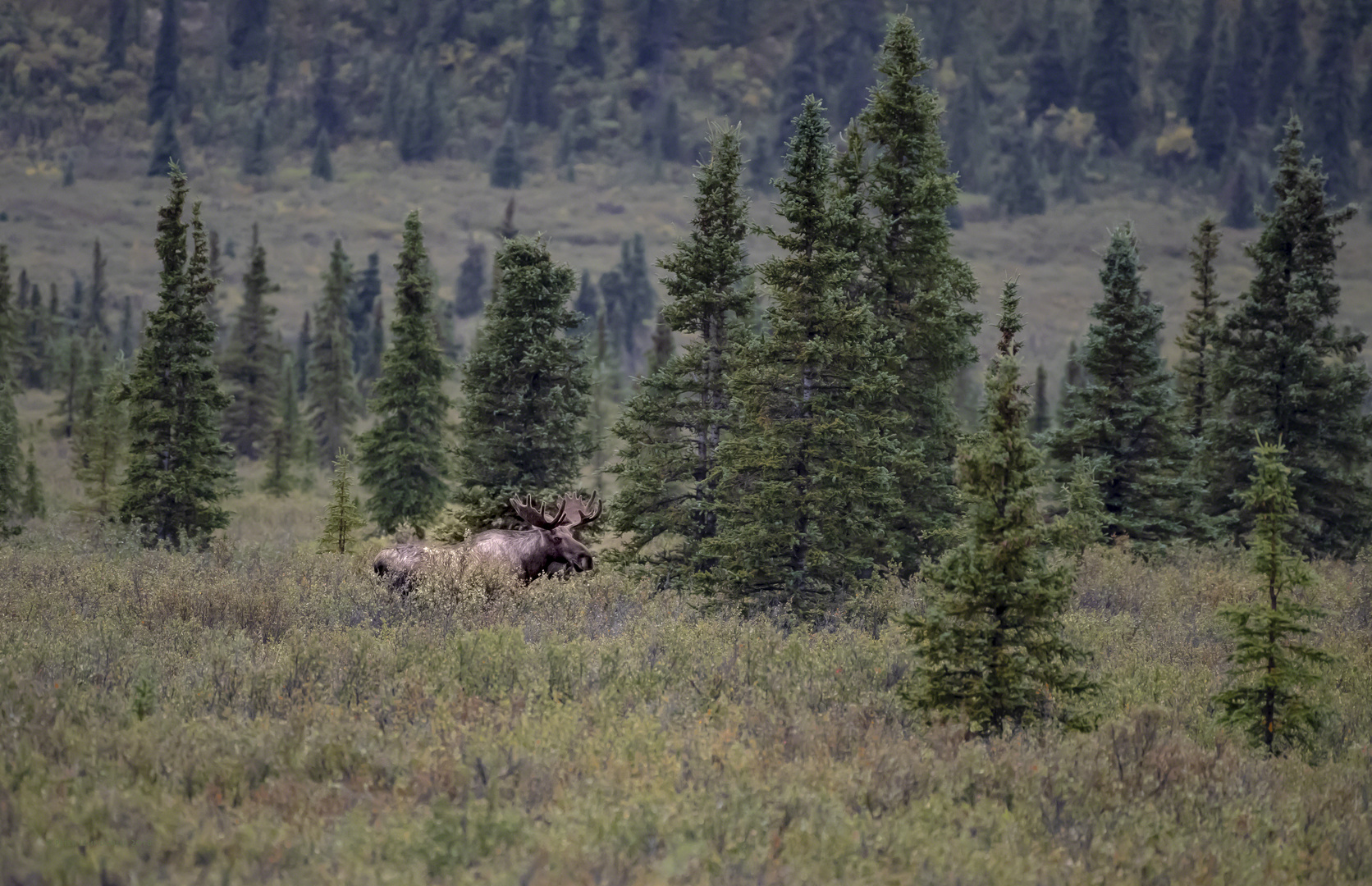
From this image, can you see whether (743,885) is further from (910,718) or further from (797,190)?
(797,190)

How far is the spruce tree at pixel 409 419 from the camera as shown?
2831 cm

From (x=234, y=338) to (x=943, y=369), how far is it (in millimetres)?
43903

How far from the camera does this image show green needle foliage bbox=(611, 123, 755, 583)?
55.5 ft

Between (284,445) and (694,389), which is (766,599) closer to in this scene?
(694,389)

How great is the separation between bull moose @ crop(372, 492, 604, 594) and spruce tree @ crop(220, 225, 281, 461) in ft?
121

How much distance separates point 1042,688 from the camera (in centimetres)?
913

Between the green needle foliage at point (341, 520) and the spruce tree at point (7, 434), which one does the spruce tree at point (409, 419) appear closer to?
the green needle foliage at point (341, 520)

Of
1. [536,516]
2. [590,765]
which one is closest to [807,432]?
[536,516]

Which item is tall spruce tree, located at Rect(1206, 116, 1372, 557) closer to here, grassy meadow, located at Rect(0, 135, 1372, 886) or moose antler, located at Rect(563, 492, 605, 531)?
grassy meadow, located at Rect(0, 135, 1372, 886)

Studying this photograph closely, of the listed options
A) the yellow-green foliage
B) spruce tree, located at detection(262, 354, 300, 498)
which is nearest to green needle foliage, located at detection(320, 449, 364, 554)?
the yellow-green foliage

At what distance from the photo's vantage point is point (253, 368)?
49500 millimetres

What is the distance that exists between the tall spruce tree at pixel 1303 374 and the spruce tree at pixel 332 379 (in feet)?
136

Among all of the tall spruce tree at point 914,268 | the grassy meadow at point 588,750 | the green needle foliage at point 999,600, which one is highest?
the tall spruce tree at point 914,268

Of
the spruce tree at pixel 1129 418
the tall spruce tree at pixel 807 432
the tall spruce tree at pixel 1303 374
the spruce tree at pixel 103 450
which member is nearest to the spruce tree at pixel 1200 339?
the tall spruce tree at pixel 1303 374
